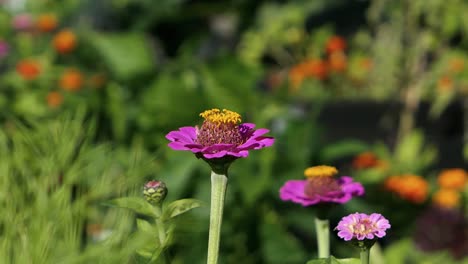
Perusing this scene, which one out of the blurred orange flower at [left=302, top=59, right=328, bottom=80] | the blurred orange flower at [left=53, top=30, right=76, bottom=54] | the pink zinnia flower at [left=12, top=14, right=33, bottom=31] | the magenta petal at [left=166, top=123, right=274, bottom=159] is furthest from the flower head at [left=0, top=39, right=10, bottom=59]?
the magenta petal at [left=166, top=123, right=274, bottom=159]

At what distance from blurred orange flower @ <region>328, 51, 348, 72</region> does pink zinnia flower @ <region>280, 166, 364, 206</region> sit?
136 inches

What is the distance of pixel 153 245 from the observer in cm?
70

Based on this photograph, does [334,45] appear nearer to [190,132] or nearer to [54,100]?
[54,100]

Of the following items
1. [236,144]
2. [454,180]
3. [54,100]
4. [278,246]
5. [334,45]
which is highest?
[334,45]

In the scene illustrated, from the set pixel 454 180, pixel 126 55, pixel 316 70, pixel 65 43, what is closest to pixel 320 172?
pixel 454 180

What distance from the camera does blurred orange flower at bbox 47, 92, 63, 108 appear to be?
2945 mm

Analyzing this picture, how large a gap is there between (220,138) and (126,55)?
227cm

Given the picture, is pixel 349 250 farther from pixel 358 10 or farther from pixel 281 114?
pixel 358 10

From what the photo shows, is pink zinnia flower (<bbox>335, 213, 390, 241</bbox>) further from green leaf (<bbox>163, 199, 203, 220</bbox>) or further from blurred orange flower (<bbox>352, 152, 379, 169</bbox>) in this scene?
blurred orange flower (<bbox>352, 152, 379, 169</bbox>)

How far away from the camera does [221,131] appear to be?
72 centimetres

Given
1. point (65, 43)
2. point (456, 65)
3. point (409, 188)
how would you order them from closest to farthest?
point (409, 188) < point (65, 43) < point (456, 65)

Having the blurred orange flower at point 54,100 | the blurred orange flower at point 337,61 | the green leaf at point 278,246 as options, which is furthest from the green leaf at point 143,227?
the blurred orange flower at point 337,61

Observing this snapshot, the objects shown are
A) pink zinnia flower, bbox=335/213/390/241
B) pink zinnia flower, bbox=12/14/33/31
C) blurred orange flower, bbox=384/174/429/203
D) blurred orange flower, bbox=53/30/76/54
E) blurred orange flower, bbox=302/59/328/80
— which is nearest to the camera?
pink zinnia flower, bbox=335/213/390/241

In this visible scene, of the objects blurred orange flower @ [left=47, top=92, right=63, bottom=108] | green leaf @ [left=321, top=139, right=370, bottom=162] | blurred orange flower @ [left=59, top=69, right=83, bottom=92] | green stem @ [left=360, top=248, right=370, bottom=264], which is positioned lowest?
green stem @ [left=360, top=248, right=370, bottom=264]
